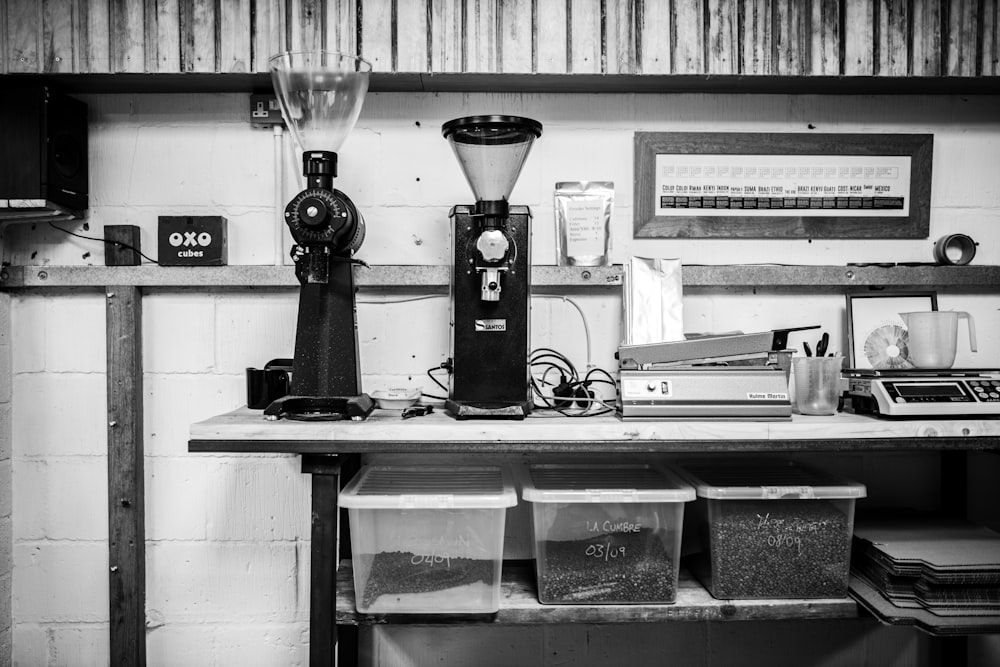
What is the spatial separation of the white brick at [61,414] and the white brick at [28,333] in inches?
1.6

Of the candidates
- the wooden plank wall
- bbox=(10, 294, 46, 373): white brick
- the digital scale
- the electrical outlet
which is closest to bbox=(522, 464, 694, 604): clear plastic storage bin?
the digital scale

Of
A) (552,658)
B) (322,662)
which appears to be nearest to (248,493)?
(322,662)

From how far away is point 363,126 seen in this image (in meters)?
1.97

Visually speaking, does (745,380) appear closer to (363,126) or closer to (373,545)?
(373,545)

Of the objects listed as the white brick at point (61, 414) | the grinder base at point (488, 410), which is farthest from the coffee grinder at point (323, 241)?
the white brick at point (61, 414)

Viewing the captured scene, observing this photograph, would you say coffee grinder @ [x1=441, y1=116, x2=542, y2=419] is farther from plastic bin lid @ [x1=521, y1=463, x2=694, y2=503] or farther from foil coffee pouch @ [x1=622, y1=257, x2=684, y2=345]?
foil coffee pouch @ [x1=622, y1=257, x2=684, y2=345]

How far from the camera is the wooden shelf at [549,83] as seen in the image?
1856 mm

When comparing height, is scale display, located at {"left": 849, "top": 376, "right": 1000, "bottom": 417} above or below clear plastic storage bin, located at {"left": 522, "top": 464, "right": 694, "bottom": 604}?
above

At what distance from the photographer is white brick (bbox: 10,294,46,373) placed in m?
1.97

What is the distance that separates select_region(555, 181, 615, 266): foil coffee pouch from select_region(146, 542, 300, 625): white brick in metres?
1.23

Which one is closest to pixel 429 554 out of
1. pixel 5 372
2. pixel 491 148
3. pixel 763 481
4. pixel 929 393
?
pixel 763 481

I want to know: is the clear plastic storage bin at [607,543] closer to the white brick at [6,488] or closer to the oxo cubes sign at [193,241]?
the oxo cubes sign at [193,241]

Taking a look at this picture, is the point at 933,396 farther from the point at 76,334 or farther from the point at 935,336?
the point at 76,334

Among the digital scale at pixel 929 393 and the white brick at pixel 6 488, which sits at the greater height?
the digital scale at pixel 929 393
